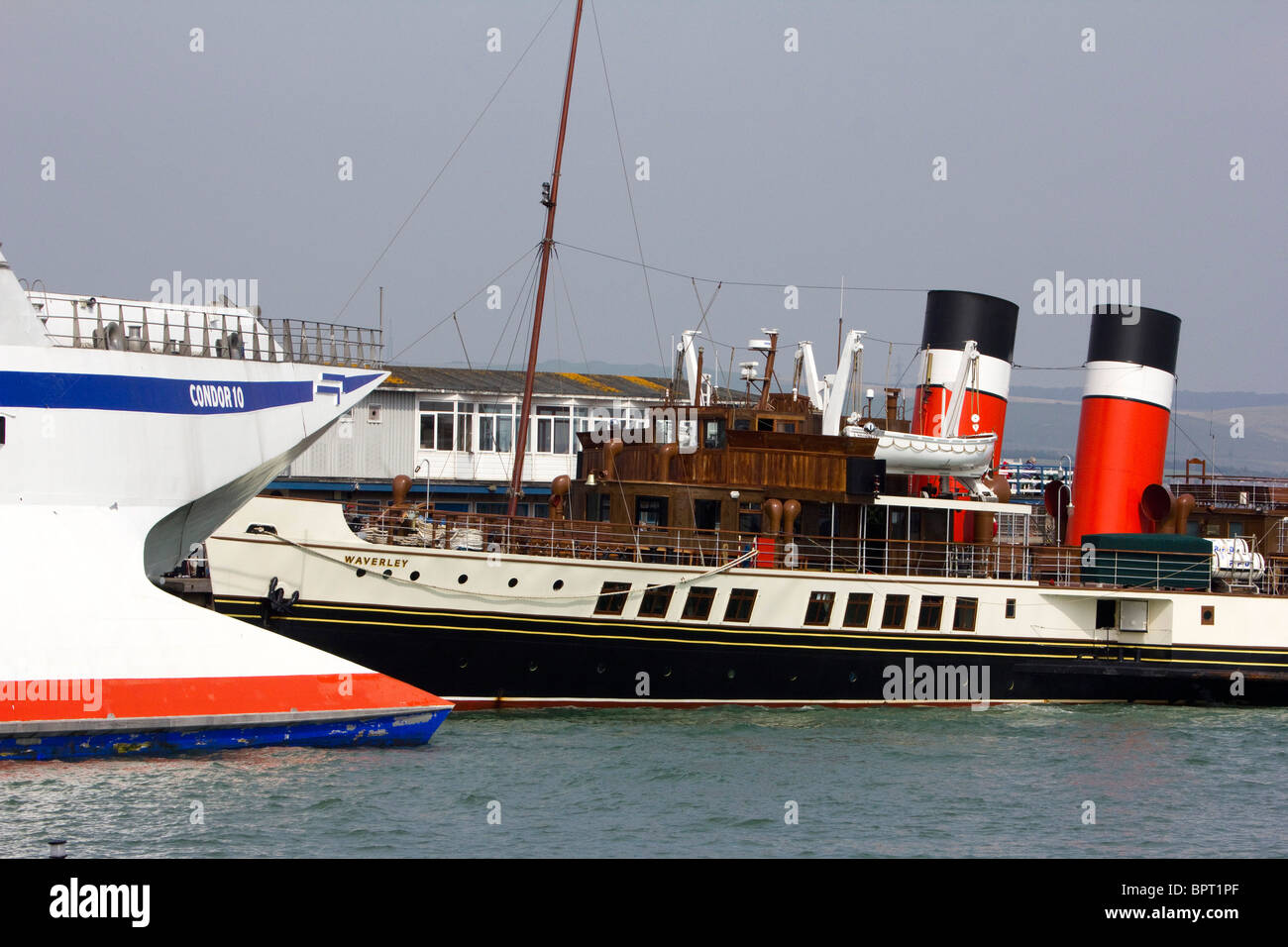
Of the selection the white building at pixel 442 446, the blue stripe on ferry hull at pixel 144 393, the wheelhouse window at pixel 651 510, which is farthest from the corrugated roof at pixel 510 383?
the blue stripe on ferry hull at pixel 144 393

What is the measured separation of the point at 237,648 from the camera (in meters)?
20.4

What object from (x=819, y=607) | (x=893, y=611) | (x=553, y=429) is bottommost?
A: (x=893, y=611)

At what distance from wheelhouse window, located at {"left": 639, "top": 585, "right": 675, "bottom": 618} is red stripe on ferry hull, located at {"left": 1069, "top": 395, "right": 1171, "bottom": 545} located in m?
10.7

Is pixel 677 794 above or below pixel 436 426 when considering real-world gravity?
below

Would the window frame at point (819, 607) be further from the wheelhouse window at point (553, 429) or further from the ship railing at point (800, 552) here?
the wheelhouse window at point (553, 429)

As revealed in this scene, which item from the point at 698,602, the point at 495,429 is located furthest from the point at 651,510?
the point at 495,429

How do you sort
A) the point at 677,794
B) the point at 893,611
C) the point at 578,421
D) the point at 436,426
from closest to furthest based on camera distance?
the point at 677,794 → the point at 893,611 → the point at 436,426 → the point at 578,421

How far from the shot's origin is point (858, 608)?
1075 inches

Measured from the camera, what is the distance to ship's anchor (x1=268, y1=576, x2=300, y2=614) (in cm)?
2441

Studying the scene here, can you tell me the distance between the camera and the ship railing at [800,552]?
85.8 ft

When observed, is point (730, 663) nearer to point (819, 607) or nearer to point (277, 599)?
point (819, 607)

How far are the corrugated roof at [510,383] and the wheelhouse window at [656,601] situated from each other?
18.1 meters

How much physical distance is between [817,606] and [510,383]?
70.8 ft
